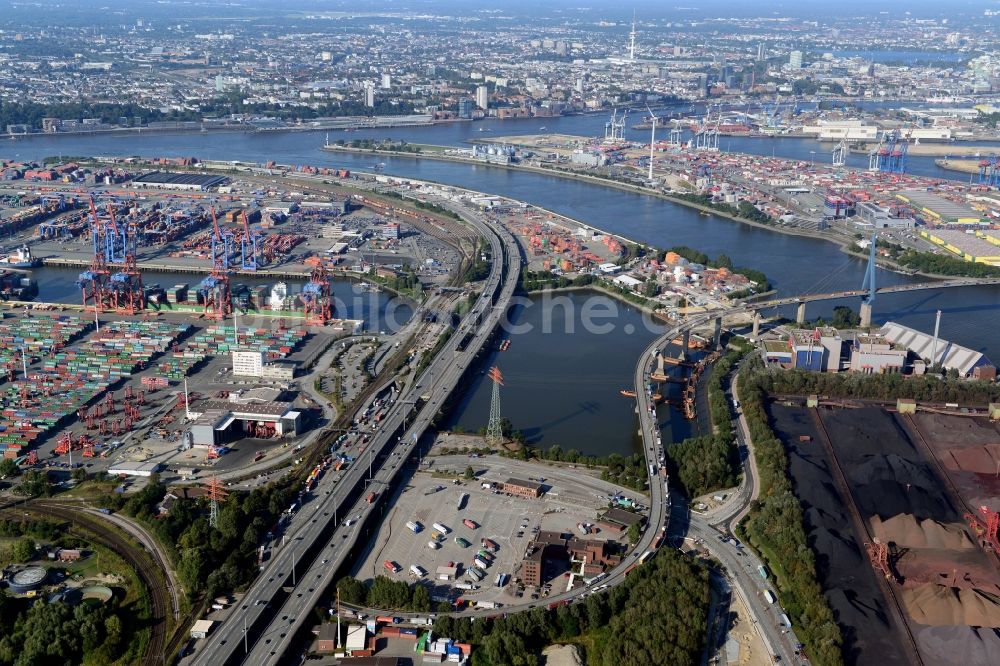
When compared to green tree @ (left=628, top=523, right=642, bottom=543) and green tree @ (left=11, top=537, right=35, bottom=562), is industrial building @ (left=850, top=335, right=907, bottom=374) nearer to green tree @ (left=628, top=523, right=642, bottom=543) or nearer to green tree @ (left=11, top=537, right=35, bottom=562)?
green tree @ (left=628, top=523, right=642, bottom=543)

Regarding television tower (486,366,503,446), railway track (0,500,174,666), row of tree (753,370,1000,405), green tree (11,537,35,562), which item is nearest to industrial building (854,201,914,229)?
row of tree (753,370,1000,405)

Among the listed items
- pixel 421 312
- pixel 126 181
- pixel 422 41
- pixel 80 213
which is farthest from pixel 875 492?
→ pixel 422 41

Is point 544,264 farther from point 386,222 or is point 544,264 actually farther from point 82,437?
point 82,437

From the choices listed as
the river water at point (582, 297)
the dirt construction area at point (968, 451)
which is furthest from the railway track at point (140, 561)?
the dirt construction area at point (968, 451)

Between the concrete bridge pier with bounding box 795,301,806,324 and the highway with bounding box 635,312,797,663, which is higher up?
the concrete bridge pier with bounding box 795,301,806,324

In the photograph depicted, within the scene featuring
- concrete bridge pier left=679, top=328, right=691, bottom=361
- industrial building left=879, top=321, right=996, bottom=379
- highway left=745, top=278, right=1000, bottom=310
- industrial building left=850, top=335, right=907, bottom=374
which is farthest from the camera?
highway left=745, top=278, right=1000, bottom=310

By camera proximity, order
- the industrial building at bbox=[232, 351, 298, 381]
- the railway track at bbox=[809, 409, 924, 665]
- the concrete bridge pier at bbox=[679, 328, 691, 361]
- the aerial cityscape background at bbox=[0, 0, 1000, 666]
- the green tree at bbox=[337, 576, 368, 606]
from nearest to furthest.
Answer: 1. the railway track at bbox=[809, 409, 924, 665]
2. the aerial cityscape background at bbox=[0, 0, 1000, 666]
3. the green tree at bbox=[337, 576, 368, 606]
4. the industrial building at bbox=[232, 351, 298, 381]
5. the concrete bridge pier at bbox=[679, 328, 691, 361]

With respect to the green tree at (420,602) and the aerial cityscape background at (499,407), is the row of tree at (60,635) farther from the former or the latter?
the green tree at (420,602)

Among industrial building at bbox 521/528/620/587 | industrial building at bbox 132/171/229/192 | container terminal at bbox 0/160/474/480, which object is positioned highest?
industrial building at bbox 132/171/229/192

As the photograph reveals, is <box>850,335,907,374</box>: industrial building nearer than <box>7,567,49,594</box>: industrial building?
No
